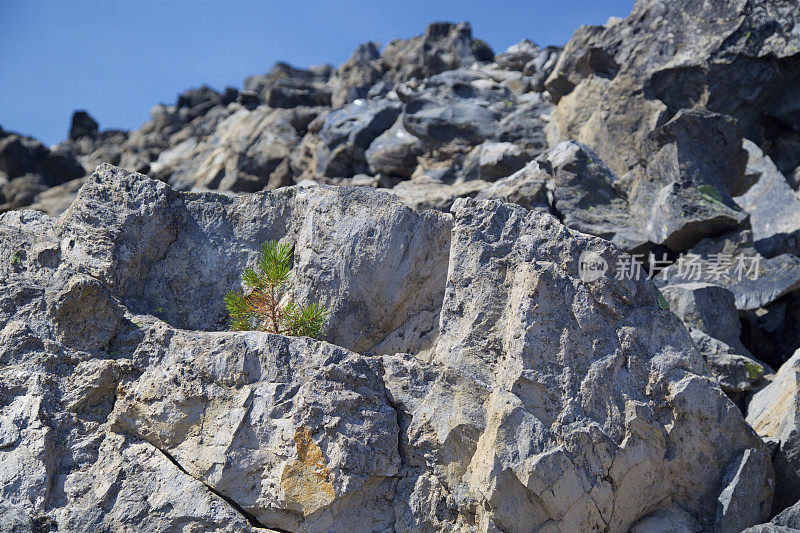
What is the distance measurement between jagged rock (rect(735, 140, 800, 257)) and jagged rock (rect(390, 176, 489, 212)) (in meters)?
6.65

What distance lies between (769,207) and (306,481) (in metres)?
14.7

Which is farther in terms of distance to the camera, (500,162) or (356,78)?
(356,78)

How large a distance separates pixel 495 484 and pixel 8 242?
6606 millimetres

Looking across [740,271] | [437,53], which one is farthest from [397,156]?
[437,53]

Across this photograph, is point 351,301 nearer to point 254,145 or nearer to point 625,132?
point 625,132

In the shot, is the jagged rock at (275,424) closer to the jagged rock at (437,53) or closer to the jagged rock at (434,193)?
the jagged rock at (434,193)

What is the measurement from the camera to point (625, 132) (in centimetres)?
1938

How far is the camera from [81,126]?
63.1 metres

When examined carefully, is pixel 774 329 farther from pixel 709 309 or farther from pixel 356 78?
pixel 356 78

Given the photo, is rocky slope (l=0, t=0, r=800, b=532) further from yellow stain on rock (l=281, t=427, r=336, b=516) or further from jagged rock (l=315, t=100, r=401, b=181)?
jagged rock (l=315, t=100, r=401, b=181)

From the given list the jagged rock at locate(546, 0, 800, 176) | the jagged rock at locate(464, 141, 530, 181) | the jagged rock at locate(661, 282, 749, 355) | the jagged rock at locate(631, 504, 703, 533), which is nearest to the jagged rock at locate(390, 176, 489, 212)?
the jagged rock at locate(464, 141, 530, 181)

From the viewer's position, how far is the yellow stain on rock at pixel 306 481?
721 centimetres

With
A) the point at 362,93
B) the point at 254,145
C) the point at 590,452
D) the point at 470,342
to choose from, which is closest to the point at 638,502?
the point at 590,452

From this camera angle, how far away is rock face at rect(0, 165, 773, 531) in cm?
728
